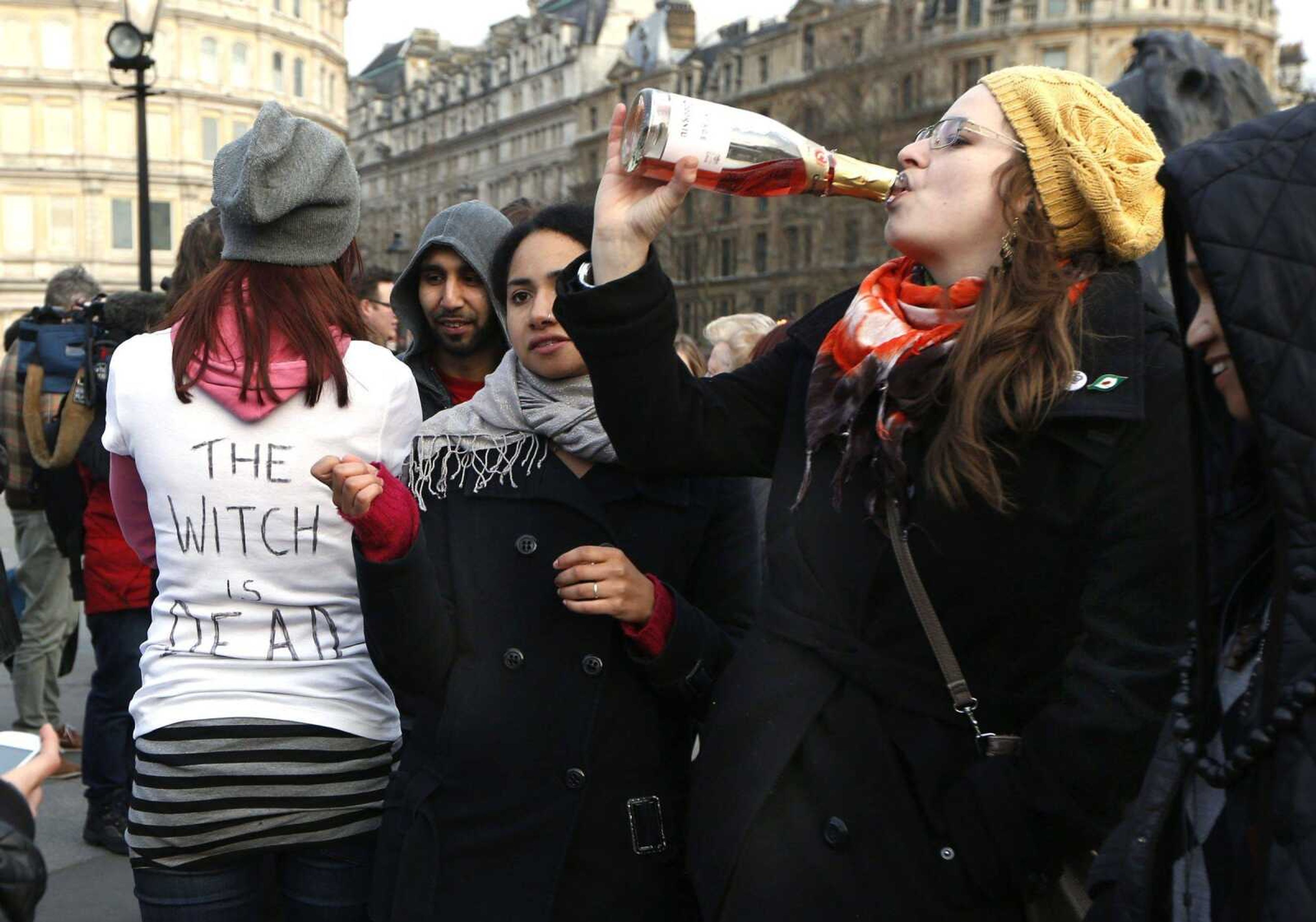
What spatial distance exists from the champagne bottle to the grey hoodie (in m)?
1.16

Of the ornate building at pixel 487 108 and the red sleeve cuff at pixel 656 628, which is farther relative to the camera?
the ornate building at pixel 487 108

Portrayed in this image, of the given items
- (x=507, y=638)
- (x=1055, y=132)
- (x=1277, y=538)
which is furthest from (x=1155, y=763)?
(x=507, y=638)

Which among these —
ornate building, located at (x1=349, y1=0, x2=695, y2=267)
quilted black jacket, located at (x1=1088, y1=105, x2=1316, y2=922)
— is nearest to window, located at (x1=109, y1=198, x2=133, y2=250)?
ornate building, located at (x1=349, y1=0, x2=695, y2=267)

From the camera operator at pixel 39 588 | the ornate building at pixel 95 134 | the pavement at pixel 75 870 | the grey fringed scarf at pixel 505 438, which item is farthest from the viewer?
the ornate building at pixel 95 134

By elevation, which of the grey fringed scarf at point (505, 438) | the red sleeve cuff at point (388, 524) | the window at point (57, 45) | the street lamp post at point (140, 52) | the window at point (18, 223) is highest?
the window at point (57, 45)

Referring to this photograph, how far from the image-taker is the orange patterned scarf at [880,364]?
2.10 metres

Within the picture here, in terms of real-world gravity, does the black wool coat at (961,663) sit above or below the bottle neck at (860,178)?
below

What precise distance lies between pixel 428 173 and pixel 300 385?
309ft

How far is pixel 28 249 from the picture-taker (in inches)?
2362

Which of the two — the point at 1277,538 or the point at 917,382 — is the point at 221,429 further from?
the point at 1277,538

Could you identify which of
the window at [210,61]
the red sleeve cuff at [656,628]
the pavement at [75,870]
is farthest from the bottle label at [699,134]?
the window at [210,61]

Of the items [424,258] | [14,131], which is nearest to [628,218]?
[424,258]

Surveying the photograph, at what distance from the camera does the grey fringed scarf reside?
2.67 metres

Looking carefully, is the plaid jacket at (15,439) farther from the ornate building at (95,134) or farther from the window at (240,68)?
the window at (240,68)
